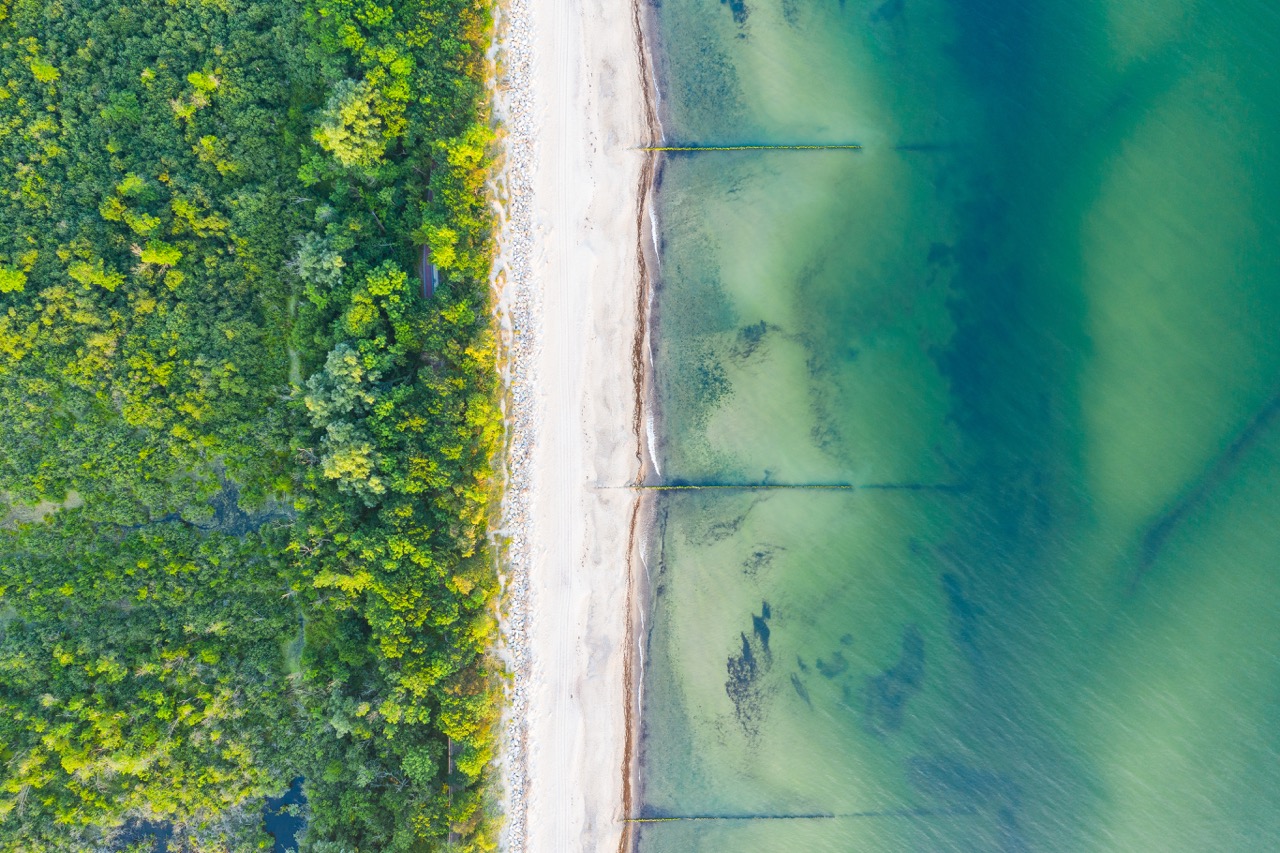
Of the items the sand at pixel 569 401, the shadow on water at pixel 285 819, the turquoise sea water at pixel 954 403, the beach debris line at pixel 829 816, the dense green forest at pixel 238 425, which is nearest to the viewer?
the dense green forest at pixel 238 425

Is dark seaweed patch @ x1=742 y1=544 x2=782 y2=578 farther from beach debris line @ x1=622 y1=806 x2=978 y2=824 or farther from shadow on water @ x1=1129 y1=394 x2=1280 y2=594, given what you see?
shadow on water @ x1=1129 y1=394 x2=1280 y2=594

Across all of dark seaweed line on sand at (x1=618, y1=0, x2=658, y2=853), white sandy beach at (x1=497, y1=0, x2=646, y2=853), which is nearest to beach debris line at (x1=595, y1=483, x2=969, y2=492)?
dark seaweed line on sand at (x1=618, y1=0, x2=658, y2=853)

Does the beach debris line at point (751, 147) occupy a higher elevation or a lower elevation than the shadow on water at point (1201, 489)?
higher

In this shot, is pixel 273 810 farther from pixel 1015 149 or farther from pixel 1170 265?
pixel 1170 265

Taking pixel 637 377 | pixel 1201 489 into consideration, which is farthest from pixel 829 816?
pixel 1201 489

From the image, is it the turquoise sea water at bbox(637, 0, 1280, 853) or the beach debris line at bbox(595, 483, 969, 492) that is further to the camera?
the beach debris line at bbox(595, 483, 969, 492)

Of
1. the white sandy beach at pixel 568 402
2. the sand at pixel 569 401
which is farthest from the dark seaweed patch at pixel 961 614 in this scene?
the white sandy beach at pixel 568 402

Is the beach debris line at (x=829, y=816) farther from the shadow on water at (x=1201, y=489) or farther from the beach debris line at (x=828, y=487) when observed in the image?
the beach debris line at (x=828, y=487)

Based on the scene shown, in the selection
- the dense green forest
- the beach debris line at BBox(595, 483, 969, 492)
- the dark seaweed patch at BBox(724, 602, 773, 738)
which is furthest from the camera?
the beach debris line at BBox(595, 483, 969, 492)
